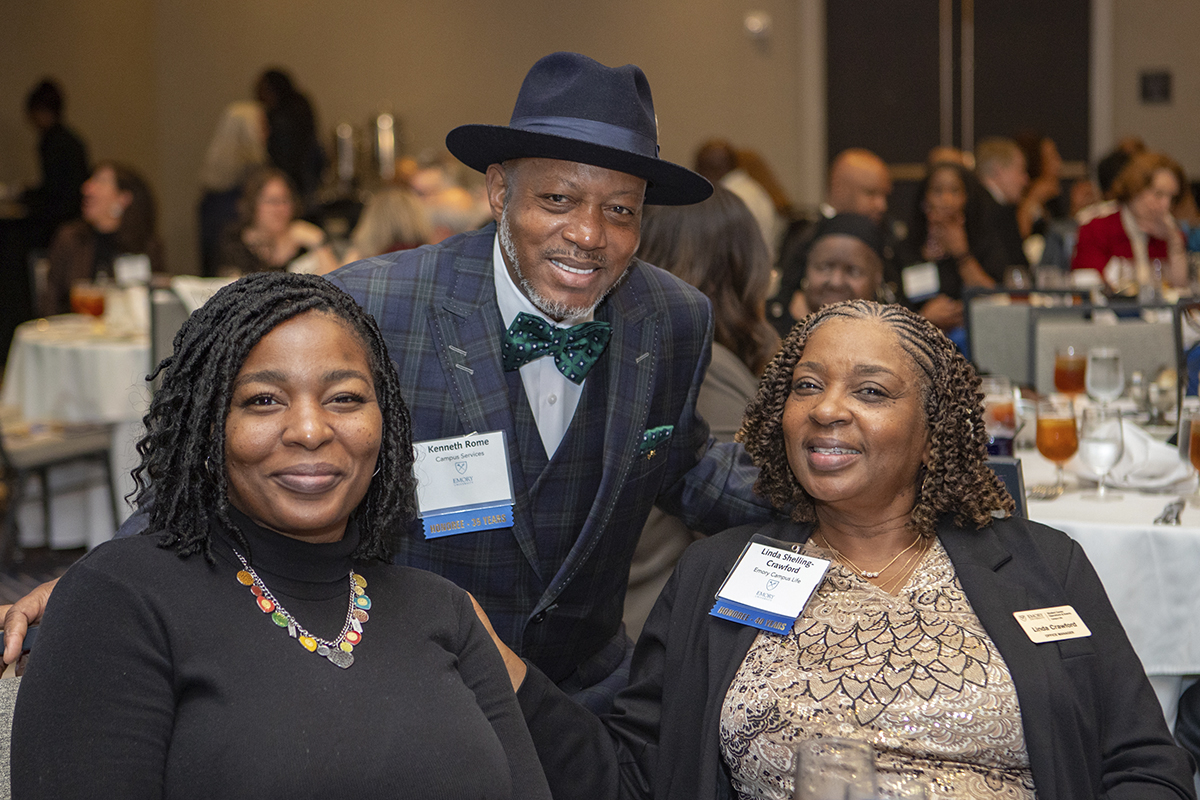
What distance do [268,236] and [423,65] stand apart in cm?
594

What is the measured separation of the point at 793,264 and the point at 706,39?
22.9 ft

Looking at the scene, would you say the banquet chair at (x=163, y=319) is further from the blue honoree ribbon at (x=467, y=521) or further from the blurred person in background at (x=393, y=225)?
the blue honoree ribbon at (x=467, y=521)

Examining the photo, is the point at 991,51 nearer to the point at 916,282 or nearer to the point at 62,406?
the point at 916,282

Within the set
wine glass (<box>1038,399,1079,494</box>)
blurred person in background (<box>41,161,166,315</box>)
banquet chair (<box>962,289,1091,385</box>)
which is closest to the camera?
wine glass (<box>1038,399,1079,494</box>)

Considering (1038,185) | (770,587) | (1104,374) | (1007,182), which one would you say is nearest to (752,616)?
(770,587)

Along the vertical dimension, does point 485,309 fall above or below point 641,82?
below

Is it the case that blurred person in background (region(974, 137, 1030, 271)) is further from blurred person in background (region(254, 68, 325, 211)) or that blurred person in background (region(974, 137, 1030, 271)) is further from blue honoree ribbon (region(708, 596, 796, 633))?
blue honoree ribbon (region(708, 596, 796, 633))

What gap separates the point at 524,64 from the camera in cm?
1171

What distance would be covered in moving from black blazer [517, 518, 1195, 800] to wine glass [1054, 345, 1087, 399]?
1747 millimetres

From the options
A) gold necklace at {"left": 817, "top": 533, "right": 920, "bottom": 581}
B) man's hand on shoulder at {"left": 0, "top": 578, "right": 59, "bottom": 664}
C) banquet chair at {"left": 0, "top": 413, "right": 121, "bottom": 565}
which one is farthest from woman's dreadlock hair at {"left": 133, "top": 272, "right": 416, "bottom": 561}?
banquet chair at {"left": 0, "top": 413, "right": 121, "bottom": 565}

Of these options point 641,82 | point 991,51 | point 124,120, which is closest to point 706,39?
point 991,51

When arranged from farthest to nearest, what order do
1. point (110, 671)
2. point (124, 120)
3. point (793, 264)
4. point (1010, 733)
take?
point (124, 120)
point (793, 264)
point (1010, 733)
point (110, 671)

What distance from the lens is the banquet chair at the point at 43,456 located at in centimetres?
480

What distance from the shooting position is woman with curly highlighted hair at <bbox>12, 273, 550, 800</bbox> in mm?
1227
